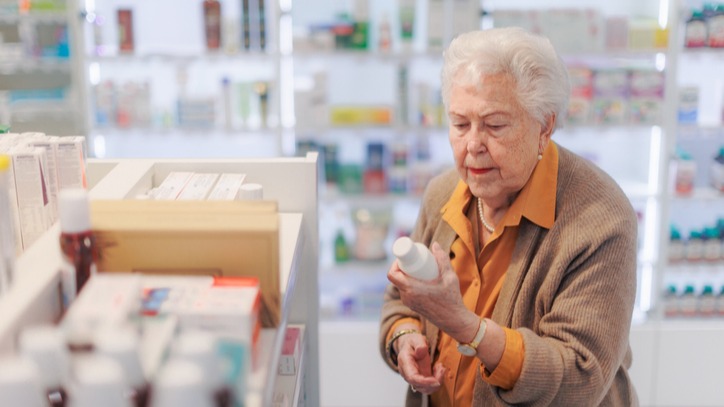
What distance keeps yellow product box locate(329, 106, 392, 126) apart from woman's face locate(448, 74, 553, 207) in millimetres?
2183

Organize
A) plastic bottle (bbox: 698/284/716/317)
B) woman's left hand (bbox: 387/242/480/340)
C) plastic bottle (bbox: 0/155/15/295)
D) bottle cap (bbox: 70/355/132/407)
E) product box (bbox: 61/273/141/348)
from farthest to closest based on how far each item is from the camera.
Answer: plastic bottle (bbox: 698/284/716/317), woman's left hand (bbox: 387/242/480/340), plastic bottle (bbox: 0/155/15/295), product box (bbox: 61/273/141/348), bottle cap (bbox: 70/355/132/407)

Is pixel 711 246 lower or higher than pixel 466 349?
lower

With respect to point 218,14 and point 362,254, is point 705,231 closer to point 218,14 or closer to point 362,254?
point 362,254

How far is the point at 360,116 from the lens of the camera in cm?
392

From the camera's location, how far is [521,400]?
64.7 inches

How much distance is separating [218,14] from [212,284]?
3009 mm

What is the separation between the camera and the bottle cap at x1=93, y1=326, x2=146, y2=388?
851mm

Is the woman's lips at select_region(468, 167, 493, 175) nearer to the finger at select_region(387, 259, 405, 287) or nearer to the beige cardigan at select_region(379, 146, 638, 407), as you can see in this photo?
the beige cardigan at select_region(379, 146, 638, 407)

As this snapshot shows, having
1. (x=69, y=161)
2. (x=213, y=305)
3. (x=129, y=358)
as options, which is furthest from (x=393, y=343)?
(x=129, y=358)

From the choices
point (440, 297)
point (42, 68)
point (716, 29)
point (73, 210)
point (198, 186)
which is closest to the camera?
point (73, 210)

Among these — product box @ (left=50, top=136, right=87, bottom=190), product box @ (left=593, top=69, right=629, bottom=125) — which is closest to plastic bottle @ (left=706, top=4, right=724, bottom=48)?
product box @ (left=593, top=69, right=629, bottom=125)

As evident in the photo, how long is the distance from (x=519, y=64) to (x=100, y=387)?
1133 millimetres

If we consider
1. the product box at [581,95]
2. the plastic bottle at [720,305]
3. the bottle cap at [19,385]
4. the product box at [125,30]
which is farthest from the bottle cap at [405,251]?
the plastic bottle at [720,305]

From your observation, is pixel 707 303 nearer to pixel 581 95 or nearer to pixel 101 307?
pixel 581 95
